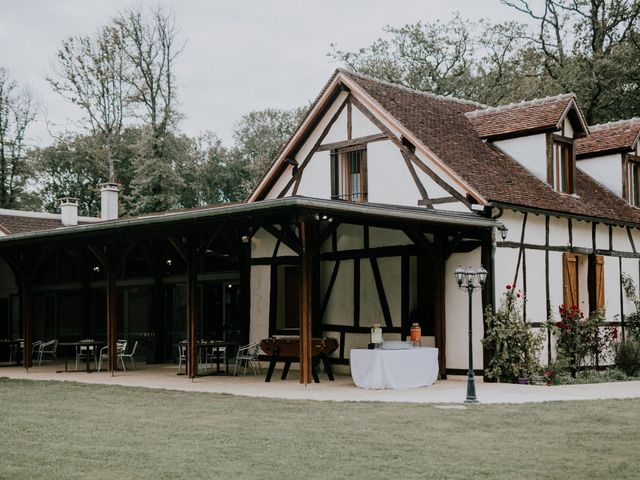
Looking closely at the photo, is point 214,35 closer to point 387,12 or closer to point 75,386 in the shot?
point 387,12

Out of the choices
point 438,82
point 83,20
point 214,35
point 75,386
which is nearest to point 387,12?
point 438,82

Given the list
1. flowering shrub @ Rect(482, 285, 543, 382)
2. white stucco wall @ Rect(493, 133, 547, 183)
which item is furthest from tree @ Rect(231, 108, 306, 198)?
flowering shrub @ Rect(482, 285, 543, 382)

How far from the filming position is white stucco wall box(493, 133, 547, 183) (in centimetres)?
1756

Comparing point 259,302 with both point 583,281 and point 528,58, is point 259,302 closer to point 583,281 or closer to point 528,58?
point 583,281

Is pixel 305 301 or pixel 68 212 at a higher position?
pixel 68 212

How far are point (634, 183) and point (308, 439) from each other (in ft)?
47.3

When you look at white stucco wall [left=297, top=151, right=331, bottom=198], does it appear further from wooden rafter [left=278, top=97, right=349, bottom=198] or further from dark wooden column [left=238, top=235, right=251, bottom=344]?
dark wooden column [left=238, top=235, right=251, bottom=344]

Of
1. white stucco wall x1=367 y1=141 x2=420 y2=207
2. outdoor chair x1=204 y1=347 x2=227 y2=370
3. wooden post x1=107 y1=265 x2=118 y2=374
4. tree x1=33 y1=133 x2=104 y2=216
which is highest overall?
tree x1=33 y1=133 x2=104 y2=216

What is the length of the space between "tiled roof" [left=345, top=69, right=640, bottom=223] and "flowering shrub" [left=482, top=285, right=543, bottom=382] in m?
2.04

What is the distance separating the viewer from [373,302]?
16.9 metres

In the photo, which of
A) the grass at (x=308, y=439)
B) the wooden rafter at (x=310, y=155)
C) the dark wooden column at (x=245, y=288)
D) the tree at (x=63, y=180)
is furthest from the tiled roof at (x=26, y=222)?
the tree at (x=63, y=180)

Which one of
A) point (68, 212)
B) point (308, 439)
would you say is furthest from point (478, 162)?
point (68, 212)

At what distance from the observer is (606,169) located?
66.3ft

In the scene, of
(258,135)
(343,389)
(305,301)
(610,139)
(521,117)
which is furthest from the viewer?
(258,135)
